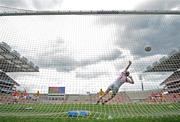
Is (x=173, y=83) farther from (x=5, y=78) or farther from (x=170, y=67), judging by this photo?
(x=5, y=78)

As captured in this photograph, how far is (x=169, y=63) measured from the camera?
9.15 meters

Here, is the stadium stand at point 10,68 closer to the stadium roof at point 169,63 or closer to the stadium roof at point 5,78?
the stadium roof at point 5,78

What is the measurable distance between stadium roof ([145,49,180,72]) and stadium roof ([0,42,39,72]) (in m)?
3.80

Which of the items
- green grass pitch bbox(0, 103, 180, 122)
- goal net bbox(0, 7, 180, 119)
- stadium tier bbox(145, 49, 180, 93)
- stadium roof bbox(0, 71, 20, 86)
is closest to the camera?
green grass pitch bbox(0, 103, 180, 122)

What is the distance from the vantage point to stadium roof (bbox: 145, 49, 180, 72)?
29.4 feet

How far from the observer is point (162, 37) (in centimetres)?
902

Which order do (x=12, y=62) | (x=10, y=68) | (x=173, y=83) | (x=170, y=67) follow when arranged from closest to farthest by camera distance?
(x=10, y=68)
(x=12, y=62)
(x=170, y=67)
(x=173, y=83)

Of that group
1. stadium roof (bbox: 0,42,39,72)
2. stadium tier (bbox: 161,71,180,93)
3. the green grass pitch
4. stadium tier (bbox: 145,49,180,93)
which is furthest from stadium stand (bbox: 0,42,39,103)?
stadium tier (bbox: 161,71,180,93)

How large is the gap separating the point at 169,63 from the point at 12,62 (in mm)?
5109

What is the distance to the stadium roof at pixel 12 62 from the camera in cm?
822

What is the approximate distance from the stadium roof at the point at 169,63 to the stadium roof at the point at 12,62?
3.80m

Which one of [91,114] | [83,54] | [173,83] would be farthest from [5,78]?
[173,83]

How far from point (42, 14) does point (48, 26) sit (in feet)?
1.61

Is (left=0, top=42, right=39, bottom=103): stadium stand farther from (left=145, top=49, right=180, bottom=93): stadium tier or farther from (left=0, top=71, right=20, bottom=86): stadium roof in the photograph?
(left=145, top=49, right=180, bottom=93): stadium tier
